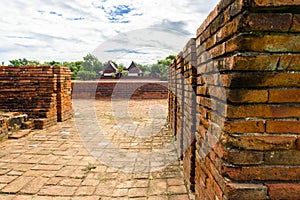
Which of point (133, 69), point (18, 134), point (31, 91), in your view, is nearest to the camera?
point (18, 134)

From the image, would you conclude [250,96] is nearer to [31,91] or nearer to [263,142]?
[263,142]

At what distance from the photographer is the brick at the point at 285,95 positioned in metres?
1.13

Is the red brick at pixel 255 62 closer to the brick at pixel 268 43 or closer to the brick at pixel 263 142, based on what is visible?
the brick at pixel 268 43

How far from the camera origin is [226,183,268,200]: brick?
1.15 meters

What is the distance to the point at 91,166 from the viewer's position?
3467 millimetres

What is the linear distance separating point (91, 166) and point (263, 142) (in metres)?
2.84

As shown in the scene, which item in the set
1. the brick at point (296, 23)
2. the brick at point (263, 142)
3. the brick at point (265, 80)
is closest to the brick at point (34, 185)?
the brick at point (263, 142)

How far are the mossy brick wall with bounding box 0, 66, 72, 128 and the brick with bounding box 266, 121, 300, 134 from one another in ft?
19.9

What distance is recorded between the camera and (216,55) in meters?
1.42

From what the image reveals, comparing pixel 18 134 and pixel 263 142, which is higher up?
pixel 263 142

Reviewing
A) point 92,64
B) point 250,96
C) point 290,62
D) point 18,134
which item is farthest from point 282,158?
point 92,64

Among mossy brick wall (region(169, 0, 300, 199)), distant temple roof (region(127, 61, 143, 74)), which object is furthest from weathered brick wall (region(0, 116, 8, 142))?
distant temple roof (region(127, 61, 143, 74))

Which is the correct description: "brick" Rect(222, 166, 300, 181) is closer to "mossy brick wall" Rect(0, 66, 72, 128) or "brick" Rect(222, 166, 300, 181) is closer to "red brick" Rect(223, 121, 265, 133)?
"red brick" Rect(223, 121, 265, 133)

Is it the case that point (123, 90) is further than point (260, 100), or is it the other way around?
point (123, 90)
